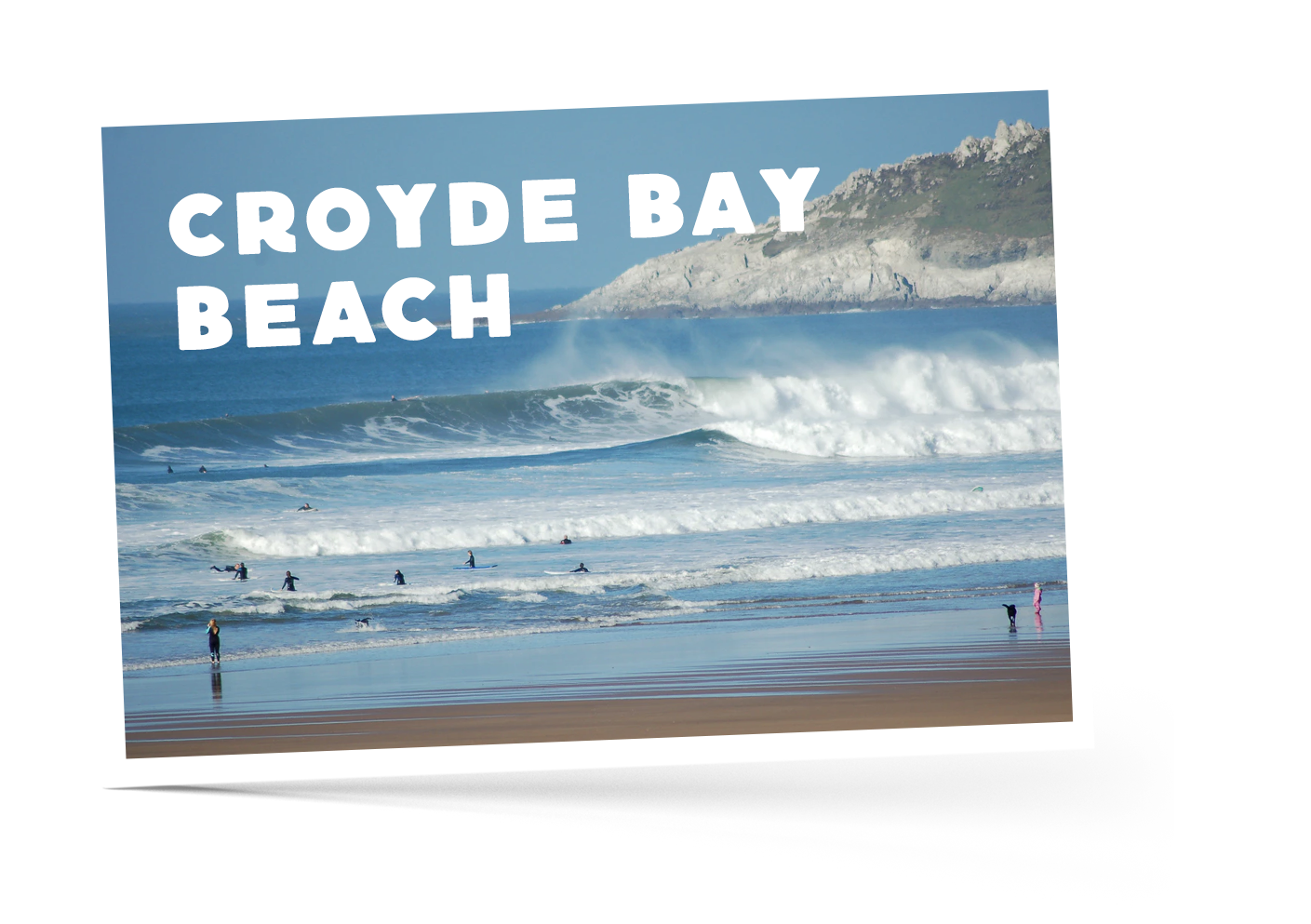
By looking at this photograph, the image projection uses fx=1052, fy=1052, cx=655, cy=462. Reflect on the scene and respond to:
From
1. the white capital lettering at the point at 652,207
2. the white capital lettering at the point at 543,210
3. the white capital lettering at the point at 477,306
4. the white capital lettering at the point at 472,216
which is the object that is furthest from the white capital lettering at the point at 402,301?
the white capital lettering at the point at 652,207

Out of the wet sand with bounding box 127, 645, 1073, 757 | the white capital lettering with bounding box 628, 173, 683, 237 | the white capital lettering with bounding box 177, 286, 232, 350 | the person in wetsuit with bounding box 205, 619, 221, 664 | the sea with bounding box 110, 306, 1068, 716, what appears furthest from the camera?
the person in wetsuit with bounding box 205, 619, 221, 664

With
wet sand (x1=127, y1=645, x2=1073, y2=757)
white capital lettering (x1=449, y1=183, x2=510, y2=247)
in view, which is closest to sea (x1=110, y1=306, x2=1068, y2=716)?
wet sand (x1=127, y1=645, x2=1073, y2=757)

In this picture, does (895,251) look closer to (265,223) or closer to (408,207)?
(408,207)

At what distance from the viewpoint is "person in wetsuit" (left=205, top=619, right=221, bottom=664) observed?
17.1ft

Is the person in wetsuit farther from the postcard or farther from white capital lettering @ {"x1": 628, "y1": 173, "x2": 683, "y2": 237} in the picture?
white capital lettering @ {"x1": 628, "y1": 173, "x2": 683, "y2": 237}

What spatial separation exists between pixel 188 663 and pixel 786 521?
3.09 metres

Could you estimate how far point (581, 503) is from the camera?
18.3ft

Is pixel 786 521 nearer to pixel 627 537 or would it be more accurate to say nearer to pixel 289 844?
pixel 627 537

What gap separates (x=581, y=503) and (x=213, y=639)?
1.95 meters

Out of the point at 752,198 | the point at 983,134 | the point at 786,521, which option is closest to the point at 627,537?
the point at 786,521

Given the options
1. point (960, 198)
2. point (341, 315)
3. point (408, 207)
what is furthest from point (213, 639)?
point (960, 198)

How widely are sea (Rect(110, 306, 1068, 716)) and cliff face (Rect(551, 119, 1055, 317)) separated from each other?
0.47 ft

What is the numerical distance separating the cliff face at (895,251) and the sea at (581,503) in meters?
0.14

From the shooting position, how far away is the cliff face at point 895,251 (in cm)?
512
